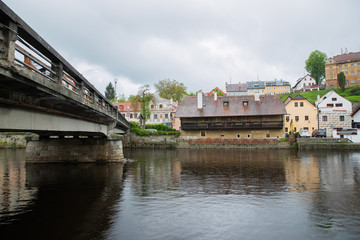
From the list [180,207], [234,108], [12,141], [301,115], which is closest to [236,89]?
[301,115]

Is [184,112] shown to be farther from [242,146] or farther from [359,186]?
[359,186]

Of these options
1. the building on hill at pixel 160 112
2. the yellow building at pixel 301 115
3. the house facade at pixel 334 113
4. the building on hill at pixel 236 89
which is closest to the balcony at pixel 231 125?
the yellow building at pixel 301 115

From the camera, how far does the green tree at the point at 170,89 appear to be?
86375 mm

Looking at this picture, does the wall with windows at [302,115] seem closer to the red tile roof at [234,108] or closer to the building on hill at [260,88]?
the red tile roof at [234,108]

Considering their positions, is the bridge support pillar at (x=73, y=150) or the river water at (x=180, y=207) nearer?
the river water at (x=180, y=207)

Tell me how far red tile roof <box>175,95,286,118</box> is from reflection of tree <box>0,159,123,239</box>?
36.3m

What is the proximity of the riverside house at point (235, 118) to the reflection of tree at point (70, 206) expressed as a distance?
3521 cm

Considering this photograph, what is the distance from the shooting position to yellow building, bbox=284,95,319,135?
178 ft

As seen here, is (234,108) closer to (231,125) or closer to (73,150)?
(231,125)

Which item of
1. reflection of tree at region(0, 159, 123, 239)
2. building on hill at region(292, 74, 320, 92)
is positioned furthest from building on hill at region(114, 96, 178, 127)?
building on hill at region(292, 74, 320, 92)

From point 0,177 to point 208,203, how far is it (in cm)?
1499


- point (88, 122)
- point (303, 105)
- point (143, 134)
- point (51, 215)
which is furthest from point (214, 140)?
point (51, 215)

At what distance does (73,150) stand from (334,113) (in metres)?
51.2

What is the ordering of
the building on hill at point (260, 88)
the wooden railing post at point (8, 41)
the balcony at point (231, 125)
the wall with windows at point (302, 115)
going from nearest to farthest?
the wooden railing post at point (8, 41) → the balcony at point (231, 125) → the wall with windows at point (302, 115) → the building on hill at point (260, 88)
